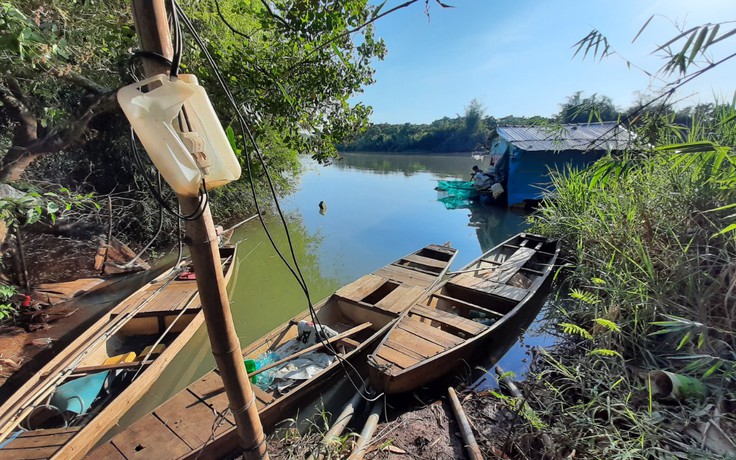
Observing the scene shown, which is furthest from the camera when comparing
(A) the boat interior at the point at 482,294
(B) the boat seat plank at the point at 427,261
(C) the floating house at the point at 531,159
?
(C) the floating house at the point at 531,159

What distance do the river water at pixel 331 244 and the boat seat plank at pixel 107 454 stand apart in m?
1.07

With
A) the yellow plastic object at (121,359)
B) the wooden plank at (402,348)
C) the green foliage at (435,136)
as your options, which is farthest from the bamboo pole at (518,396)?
Result: the green foliage at (435,136)

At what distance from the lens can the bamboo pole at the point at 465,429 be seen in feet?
7.49

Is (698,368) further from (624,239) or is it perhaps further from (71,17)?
(71,17)

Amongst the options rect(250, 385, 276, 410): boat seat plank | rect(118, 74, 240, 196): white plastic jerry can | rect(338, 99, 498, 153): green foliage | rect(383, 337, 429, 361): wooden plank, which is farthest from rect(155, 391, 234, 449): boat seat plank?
rect(338, 99, 498, 153): green foliage

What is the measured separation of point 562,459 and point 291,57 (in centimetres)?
484

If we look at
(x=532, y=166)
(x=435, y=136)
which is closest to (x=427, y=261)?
(x=532, y=166)

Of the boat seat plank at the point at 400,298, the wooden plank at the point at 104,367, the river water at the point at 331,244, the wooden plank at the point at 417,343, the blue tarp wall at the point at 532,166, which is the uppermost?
the blue tarp wall at the point at 532,166

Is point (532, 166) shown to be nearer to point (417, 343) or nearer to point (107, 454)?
point (417, 343)

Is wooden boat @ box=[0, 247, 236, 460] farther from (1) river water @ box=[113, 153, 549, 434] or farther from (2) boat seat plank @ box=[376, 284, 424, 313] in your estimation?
(2) boat seat plank @ box=[376, 284, 424, 313]

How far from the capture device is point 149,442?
2.35 m

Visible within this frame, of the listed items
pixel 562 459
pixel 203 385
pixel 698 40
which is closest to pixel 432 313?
pixel 562 459

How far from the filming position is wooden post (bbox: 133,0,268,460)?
3.11 ft

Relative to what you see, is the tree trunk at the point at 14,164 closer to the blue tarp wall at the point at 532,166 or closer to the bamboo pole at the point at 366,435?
the bamboo pole at the point at 366,435
